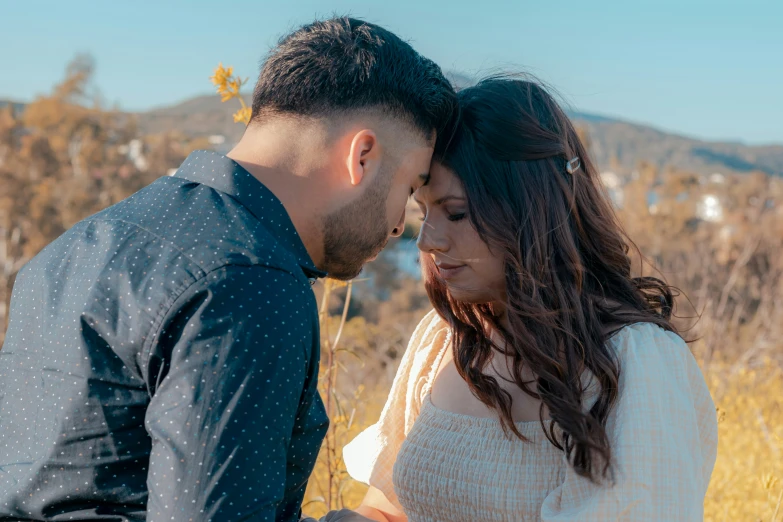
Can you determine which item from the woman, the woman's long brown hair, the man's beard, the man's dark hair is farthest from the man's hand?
the man's dark hair

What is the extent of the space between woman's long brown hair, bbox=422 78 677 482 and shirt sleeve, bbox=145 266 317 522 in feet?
2.49

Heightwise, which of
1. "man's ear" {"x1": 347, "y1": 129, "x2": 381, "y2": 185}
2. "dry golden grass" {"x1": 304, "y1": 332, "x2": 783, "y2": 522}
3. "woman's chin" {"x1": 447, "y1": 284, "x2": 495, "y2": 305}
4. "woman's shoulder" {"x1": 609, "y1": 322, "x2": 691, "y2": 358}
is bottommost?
"dry golden grass" {"x1": 304, "y1": 332, "x2": 783, "y2": 522}

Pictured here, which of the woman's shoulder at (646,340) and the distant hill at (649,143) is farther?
the distant hill at (649,143)

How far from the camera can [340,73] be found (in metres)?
1.22

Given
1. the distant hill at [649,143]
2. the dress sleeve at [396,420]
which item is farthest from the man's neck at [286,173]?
the distant hill at [649,143]

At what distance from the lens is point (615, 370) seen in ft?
4.84

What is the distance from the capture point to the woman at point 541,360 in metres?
1.40

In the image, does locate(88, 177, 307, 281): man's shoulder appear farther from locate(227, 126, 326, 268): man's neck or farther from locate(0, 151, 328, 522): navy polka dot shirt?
locate(227, 126, 326, 268): man's neck

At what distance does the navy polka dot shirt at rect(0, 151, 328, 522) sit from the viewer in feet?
2.87

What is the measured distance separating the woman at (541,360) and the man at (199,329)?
1.60 ft

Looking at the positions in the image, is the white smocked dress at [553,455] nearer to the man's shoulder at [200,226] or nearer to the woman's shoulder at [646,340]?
the woman's shoulder at [646,340]

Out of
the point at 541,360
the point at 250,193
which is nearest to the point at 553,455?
the point at 541,360

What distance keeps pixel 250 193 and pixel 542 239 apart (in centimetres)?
76

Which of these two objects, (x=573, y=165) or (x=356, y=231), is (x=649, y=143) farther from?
(x=356, y=231)
